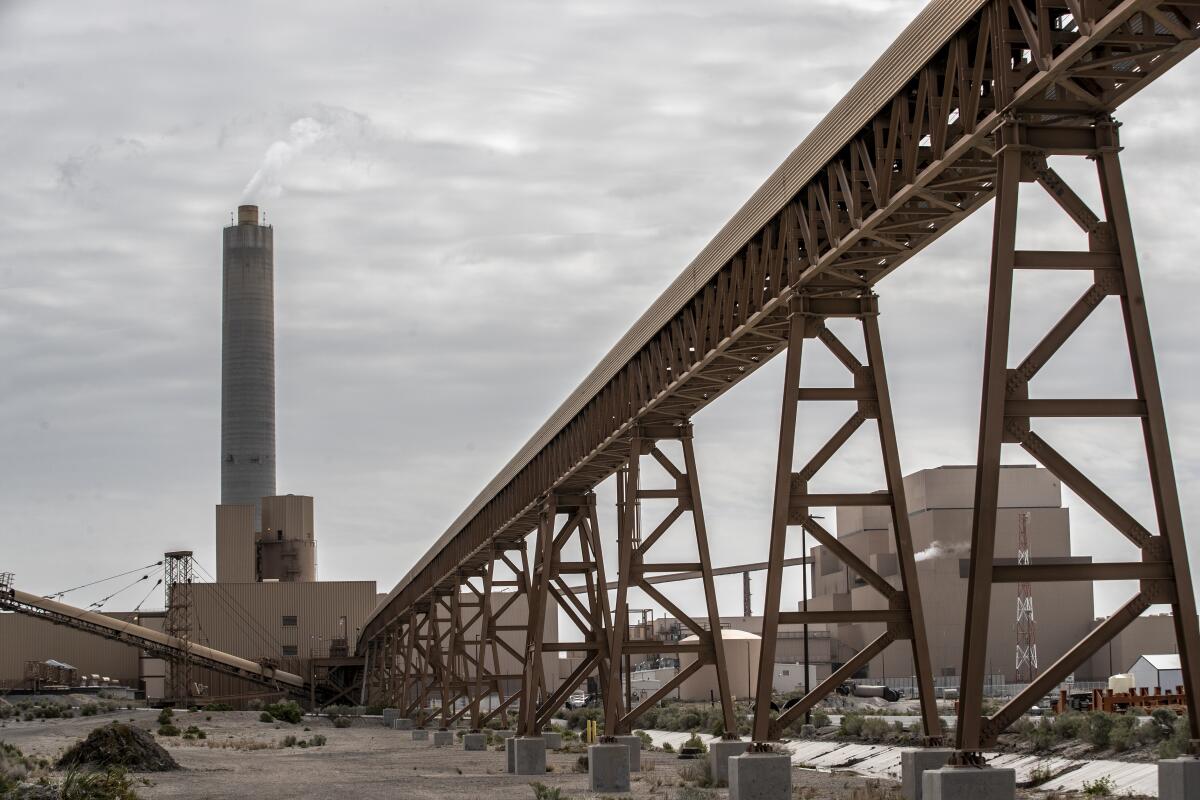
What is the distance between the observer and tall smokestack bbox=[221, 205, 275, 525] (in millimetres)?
126938

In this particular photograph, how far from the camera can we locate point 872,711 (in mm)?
49406

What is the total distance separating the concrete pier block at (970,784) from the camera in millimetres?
13242

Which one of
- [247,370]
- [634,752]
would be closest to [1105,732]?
[634,752]

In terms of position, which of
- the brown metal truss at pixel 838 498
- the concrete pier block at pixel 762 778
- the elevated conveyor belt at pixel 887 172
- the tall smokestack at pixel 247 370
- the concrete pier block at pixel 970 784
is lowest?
the concrete pier block at pixel 762 778

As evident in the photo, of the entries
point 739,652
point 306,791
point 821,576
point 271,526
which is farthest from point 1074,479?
point 271,526

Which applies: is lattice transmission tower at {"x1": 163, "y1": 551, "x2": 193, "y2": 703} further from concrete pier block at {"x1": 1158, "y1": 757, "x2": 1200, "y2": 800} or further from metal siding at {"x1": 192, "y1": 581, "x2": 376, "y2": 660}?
concrete pier block at {"x1": 1158, "y1": 757, "x2": 1200, "y2": 800}

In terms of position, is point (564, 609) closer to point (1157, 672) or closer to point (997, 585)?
point (1157, 672)

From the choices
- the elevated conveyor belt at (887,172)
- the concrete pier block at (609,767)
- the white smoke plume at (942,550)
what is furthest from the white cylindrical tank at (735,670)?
the elevated conveyor belt at (887,172)

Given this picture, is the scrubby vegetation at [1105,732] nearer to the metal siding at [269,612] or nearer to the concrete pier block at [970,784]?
the concrete pier block at [970,784]

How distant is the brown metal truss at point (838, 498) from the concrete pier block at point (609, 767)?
758 cm

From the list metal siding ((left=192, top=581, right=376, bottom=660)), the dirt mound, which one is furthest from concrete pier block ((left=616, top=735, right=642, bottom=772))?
metal siding ((left=192, top=581, right=376, bottom=660))

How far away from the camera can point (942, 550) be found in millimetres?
78000

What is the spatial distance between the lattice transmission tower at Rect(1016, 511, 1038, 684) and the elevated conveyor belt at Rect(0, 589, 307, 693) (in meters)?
41.1

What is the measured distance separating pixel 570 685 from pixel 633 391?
8.30m
